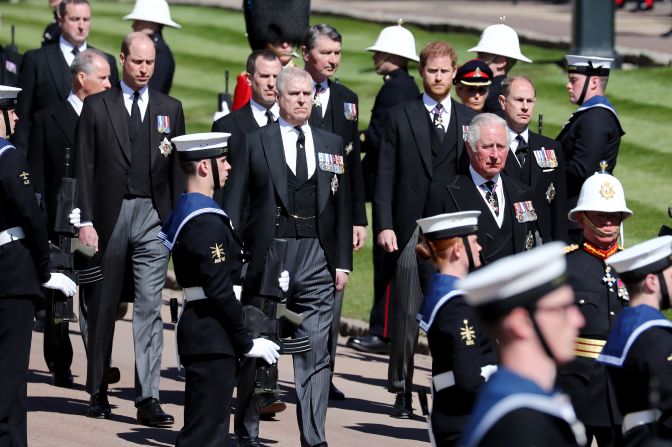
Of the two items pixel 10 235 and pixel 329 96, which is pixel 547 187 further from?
pixel 10 235

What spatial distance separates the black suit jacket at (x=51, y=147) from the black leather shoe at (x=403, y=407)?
109 inches


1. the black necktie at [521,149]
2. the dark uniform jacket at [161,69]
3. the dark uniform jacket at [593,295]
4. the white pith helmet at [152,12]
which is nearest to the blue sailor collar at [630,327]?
the dark uniform jacket at [593,295]

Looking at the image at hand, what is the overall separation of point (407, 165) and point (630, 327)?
13.8 ft

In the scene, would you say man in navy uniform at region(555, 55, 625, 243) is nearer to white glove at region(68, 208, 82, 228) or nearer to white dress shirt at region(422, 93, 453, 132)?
white dress shirt at region(422, 93, 453, 132)

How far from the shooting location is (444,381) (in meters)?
7.30

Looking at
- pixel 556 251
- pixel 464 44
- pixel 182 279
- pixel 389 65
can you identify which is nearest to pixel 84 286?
pixel 182 279

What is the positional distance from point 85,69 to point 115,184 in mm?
1135

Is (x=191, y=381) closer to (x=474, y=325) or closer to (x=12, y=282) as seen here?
(x=12, y=282)

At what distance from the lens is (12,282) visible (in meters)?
9.16

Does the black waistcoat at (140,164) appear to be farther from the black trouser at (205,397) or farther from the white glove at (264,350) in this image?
the black trouser at (205,397)

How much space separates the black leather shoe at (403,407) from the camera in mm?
11102

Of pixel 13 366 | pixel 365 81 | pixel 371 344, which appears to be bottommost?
pixel 371 344

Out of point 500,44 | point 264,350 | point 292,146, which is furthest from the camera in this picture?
point 500,44

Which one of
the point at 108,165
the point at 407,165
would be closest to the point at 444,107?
the point at 407,165
